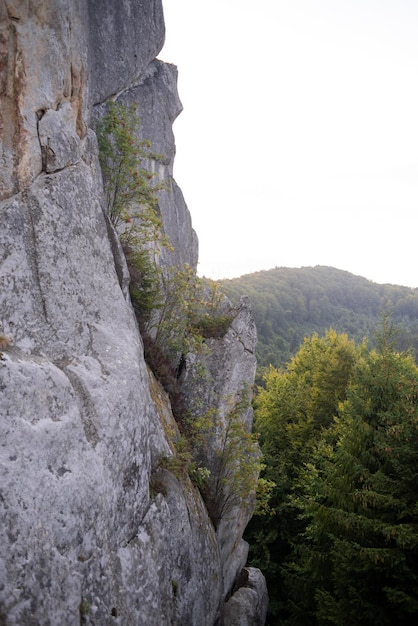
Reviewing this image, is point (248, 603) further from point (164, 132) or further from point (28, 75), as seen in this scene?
point (164, 132)

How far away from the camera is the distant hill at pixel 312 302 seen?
88688mm

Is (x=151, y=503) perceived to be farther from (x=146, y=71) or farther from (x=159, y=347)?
(x=146, y=71)

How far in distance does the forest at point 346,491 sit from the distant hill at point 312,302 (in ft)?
156

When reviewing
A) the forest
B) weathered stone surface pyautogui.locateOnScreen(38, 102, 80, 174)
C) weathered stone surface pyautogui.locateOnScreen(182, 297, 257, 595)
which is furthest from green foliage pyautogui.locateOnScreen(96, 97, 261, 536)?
weathered stone surface pyautogui.locateOnScreen(38, 102, 80, 174)

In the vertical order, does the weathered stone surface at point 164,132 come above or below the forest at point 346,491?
above

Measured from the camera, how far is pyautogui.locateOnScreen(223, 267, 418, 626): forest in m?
10.3

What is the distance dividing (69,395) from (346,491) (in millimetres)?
10415

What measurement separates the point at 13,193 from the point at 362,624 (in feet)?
42.8

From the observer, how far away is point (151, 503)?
817 cm

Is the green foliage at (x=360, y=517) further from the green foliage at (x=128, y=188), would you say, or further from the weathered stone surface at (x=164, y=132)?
the weathered stone surface at (x=164, y=132)

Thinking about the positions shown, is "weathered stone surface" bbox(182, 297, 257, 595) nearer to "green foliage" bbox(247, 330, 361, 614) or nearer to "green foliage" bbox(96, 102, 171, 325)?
"green foliage" bbox(96, 102, 171, 325)

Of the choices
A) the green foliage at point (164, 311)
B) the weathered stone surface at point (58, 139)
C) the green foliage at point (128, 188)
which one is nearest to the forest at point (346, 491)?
the green foliage at point (164, 311)

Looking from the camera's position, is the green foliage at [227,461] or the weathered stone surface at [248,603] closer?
the green foliage at [227,461]

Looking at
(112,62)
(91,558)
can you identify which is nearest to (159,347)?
(91,558)
